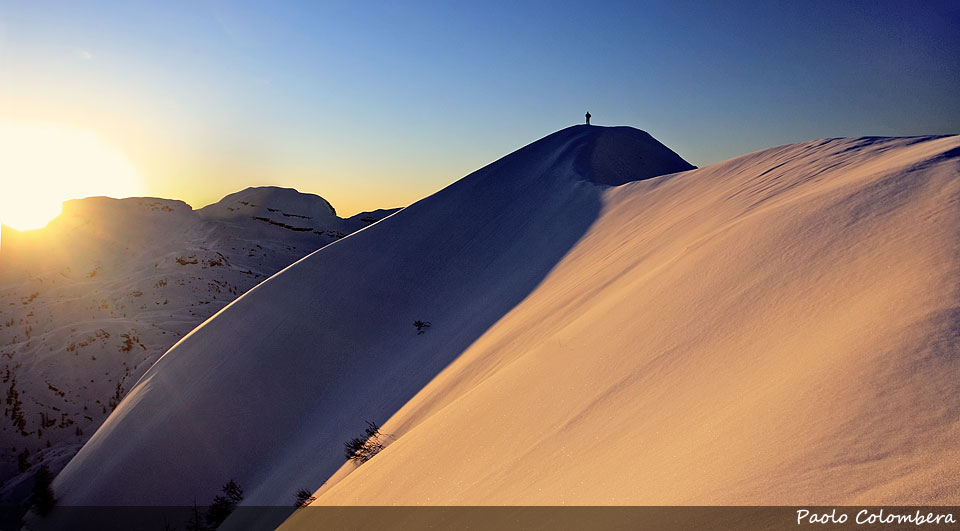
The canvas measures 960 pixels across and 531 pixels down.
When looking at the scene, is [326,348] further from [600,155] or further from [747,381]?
[600,155]

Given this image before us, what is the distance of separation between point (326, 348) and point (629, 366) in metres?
7.78

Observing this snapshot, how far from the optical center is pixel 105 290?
88.2ft

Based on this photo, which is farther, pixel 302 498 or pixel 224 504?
pixel 224 504

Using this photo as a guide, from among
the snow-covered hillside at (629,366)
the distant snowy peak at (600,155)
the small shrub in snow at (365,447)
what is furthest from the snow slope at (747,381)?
the distant snowy peak at (600,155)

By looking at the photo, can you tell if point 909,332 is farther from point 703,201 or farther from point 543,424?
point 703,201

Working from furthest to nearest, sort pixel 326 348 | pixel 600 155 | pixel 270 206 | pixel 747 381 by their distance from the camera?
pixel 270 206
pixel 600 155
pixel 326 348
pixel 747 381

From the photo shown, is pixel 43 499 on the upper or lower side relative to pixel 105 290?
lower

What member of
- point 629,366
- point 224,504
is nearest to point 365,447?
point 224,504

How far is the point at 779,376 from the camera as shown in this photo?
2883 millimetres

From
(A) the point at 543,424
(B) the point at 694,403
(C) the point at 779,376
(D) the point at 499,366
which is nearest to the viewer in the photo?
(C) the point at 779,376

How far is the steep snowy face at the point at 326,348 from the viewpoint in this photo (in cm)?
843

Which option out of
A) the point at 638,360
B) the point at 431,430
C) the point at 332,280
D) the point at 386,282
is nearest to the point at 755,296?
the point at 638,360

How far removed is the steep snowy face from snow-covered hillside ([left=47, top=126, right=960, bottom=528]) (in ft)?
0.18

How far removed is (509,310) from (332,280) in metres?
5.44
